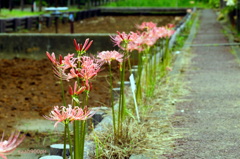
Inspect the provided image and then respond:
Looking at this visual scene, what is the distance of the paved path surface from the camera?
482 centimetres

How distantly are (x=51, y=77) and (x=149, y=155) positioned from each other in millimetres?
6256

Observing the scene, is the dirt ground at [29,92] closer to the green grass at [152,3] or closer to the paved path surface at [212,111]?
the paved path surface at [212,111]

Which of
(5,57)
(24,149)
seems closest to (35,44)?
(5,57)

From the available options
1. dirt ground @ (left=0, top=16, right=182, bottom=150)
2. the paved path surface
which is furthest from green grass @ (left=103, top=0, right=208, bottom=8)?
the paved path surface

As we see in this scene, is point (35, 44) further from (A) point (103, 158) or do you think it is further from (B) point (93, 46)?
(A) point (103, 158)

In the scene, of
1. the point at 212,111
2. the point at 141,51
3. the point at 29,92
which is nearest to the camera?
the point at 212,111

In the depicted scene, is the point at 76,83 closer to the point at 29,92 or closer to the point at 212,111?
the point at 212,111

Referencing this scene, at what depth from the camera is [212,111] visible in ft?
21.5

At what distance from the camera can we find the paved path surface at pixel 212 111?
15.8ft

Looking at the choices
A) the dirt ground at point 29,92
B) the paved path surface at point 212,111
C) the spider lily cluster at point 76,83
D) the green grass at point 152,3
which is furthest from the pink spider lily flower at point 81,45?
the green grass at point 152,3

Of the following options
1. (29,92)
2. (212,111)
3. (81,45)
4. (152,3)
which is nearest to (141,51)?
(212,111)

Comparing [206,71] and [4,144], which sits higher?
[4,144]

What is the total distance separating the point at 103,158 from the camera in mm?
4574

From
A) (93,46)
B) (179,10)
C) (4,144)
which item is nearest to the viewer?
(4,144)
